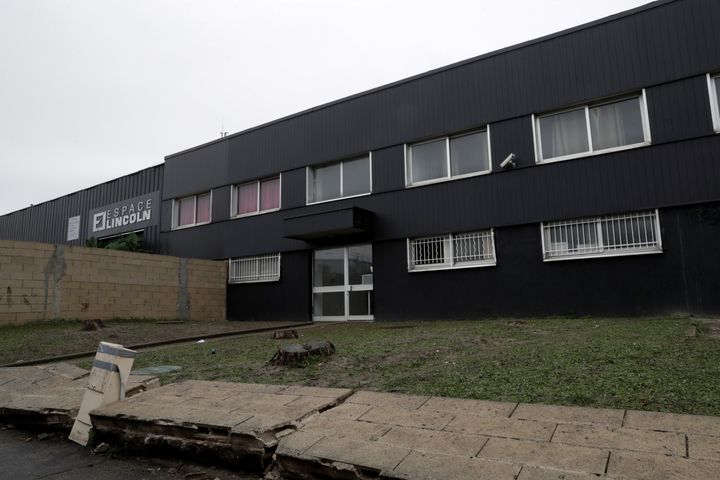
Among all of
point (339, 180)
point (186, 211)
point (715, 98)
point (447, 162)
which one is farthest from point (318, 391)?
point (186, 211)

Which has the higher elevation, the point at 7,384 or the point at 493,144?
the point at 493,144

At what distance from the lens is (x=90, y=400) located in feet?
13.5

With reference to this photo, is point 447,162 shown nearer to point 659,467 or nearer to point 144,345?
point 144,345

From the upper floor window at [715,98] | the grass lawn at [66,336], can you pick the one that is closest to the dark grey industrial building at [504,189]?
the upper floor window at [715,98]

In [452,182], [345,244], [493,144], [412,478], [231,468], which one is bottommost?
[231,468]

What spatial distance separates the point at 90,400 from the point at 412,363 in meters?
3.17

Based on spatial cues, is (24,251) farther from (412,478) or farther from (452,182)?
(412,478)

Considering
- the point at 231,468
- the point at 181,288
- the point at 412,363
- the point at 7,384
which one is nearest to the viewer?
the point at 231,468

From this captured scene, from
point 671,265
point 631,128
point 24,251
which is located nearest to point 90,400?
point 24,251

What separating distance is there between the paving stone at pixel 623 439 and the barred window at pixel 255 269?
1255 cm

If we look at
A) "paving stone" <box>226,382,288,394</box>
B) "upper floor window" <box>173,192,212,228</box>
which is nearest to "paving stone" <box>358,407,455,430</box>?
"paving stone" <box>226,382,288,394</box>

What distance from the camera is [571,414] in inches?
123

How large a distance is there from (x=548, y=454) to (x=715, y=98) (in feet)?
31.6

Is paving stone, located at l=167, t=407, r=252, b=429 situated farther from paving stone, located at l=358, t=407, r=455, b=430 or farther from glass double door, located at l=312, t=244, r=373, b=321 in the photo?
glass double door, located at l=312, t=244, r=373, b=321
